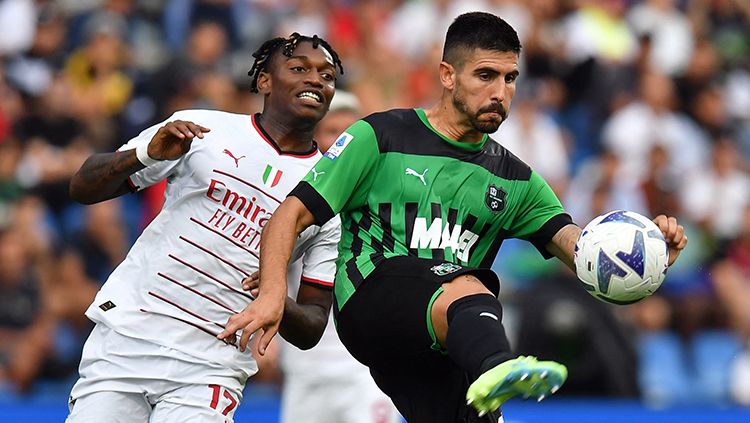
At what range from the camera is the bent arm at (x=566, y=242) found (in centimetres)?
635

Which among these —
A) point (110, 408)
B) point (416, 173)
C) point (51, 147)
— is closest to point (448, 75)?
point (416, 173)

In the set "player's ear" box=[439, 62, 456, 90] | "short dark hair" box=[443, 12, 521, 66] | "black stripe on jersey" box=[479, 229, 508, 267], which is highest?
"short dark hair" box=[443, 12, 521, 66]

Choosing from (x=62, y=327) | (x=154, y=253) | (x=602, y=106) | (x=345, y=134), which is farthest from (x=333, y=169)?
(x=602, y=106)

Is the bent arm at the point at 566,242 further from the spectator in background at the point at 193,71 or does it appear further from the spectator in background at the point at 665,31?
the spectator in background at the point at 665,31

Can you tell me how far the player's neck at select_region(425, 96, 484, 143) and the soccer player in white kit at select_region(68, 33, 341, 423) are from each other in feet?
2.07

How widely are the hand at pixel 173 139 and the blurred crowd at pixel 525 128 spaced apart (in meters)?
5.79

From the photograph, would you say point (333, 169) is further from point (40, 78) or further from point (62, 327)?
point (40, 78)

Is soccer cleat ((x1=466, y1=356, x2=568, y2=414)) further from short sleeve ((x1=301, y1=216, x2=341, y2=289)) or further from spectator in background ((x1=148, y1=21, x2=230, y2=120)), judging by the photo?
spectator in background ((x1=148, y1=21, x2=230, y2=120))

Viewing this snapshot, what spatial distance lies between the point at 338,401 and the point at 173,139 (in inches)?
139

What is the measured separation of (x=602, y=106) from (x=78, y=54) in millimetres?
5587

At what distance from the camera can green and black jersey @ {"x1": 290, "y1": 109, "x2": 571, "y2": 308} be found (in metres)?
6.02

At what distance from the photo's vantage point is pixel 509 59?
20.2 ft

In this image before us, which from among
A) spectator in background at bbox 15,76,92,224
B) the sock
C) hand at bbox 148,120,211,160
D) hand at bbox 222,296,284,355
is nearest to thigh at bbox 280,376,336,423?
hand at bbox 148,120,211,160

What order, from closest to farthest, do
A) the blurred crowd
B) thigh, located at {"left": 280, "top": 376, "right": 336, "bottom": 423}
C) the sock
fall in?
the sock → thigh, located at {"left": 280, "top": 376, "right": 336, "bottom": 423} → the blurred crowd
